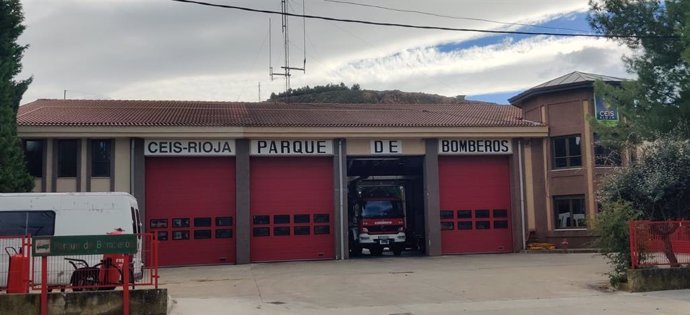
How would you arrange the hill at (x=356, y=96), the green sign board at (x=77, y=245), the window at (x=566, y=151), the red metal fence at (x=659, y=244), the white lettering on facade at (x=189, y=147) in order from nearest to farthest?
the green sign board at (x=77, y=245) → the red metal fence at (x=659, y=244) → the white lettering on facade at (x=189, y=147) → the window at (x=566, y=151) → the hill at (x=356, y=96)

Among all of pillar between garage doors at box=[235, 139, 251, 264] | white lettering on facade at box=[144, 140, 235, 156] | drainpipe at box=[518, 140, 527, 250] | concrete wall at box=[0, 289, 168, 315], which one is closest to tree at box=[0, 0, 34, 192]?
white lettering on facade at box=[144, 140, 235, 156]

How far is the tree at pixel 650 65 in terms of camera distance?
18.7 m

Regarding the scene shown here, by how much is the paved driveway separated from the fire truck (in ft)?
11.6

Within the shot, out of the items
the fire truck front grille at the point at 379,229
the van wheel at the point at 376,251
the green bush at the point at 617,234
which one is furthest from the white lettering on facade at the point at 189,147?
the green bush at the point at 617,234

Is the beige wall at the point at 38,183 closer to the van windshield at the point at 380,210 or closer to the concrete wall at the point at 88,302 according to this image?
the van windshield at the point at 380,210

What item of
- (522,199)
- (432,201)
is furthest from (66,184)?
(522,199)

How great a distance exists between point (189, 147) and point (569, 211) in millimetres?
16021

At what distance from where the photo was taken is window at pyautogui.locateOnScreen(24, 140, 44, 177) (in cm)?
2442

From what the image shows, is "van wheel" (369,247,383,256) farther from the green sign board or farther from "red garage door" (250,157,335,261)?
the green sign board

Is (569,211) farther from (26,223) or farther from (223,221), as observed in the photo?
(26,223)

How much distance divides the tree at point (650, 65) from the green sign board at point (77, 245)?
14.5m

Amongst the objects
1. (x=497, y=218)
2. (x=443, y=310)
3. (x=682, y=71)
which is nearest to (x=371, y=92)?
(x=497, y=218)

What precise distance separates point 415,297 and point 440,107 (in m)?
20.3

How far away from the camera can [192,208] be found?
25.5 meters
